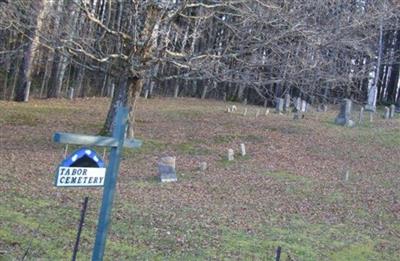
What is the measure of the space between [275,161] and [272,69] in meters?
2.87

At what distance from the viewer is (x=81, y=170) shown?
202 inches

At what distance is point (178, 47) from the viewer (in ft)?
A: 55.8

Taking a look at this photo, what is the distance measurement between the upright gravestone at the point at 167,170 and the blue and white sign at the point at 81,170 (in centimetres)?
787

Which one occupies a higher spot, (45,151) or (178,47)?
(178,47)

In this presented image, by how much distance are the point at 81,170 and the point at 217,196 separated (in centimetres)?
726

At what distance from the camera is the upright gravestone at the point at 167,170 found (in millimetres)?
A: 13164

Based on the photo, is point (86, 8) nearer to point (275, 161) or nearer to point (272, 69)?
point (272, 69)

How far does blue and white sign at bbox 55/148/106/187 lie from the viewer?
16.4ft

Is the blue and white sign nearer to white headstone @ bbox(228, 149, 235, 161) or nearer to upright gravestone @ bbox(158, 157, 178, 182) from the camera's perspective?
upright gravestone @ bbox(158, 157, 178, 182)

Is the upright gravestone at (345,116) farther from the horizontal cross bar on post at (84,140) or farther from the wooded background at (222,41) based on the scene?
the horizontal cross bar on post at (84,140)

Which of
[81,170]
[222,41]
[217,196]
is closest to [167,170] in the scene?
[217,196]

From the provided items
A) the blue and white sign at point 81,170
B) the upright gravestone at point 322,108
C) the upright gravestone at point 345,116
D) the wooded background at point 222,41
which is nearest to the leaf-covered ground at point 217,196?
the upright gravestone at point 345,116

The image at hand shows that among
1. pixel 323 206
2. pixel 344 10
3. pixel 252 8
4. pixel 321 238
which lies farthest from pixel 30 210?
pixel 344 10

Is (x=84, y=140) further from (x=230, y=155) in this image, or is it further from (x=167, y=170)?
(x=230, y=155)
